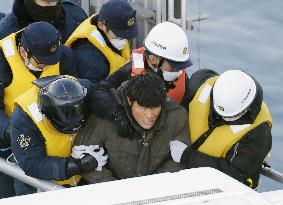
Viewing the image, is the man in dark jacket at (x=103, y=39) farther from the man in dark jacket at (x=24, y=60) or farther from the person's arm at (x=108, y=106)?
the person's arm at (x=108, y=106)

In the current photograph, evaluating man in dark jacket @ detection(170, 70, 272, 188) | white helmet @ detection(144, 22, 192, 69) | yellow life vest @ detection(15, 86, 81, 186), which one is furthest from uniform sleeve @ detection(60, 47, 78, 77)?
man in dark jacket @ detection(170, 70, 272, 188)

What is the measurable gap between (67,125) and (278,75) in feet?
20.0

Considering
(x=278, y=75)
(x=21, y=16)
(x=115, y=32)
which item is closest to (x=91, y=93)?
(x=115, y=32)

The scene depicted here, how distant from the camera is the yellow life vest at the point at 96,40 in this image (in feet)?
16.3

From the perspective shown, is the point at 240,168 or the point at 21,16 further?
the point at 21,16

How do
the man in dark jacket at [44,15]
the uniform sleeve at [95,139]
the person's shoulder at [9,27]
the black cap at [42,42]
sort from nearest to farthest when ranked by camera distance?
the uniform sleeve at [95,139]
the black cap at [42,42]
the man in dark jacket at [44,15]
the person's shoulder at [9,27]

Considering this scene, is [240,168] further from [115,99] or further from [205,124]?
[115,99]

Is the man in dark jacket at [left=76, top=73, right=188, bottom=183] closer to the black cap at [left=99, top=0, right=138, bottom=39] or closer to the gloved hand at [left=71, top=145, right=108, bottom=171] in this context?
the gloved hand at [left=71, top=145, right=108, bottom=171]

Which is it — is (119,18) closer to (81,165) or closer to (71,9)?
(71,9)

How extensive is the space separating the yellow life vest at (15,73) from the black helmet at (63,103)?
0.53 m

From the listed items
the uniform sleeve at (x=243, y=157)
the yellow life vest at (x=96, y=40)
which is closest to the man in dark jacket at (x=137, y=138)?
the uniform sleeve at (x=243, y=157)

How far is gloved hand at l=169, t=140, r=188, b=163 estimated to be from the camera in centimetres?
421

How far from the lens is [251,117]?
4.18 meters

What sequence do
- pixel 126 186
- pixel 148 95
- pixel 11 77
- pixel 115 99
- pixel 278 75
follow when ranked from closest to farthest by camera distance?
pixel 126 186 → pixel 148 95 → pixel 115 99 → pixel 11 77 → pixel 278 75
